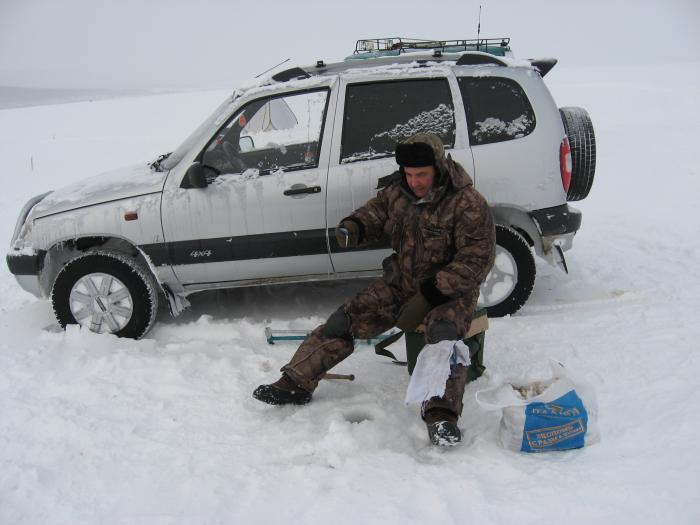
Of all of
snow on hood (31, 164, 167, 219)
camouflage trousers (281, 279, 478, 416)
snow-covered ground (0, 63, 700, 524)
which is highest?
snow on hood (31, 164, 167, 219)

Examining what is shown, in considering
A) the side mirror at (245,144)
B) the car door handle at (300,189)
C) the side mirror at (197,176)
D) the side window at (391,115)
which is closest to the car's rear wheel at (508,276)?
the side window at (391,115)

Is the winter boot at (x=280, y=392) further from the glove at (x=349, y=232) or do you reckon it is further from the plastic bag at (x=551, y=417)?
the plastic bag at (x=551, y=417)

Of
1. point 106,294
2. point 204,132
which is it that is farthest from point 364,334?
point 106,294

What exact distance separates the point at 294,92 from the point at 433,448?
8.54ft

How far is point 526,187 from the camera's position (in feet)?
13.9

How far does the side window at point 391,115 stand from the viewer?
13.7ft

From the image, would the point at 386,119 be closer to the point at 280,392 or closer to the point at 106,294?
the point at 280,392

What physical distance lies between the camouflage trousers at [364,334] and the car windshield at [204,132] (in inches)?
65.6

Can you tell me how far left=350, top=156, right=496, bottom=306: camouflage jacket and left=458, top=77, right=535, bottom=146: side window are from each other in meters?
0.99

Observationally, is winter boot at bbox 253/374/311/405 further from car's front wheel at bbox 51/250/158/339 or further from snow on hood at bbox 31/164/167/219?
snow on hood at bbox 31/164/167/219

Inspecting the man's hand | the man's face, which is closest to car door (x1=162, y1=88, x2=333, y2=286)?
the man's face

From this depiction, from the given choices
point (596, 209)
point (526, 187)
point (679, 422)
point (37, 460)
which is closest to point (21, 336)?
point (37, 460)

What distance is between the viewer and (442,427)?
2893mm

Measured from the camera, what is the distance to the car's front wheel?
426cm
